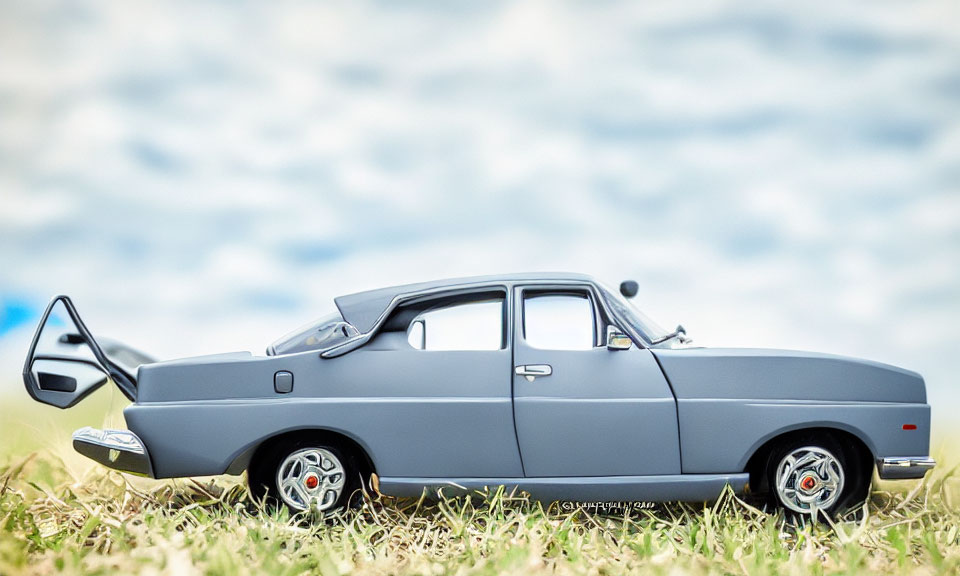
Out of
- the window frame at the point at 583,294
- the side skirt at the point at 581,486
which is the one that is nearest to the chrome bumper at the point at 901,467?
the side skirt at the point at 581,486

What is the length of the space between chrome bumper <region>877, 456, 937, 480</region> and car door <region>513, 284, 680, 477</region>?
136cm

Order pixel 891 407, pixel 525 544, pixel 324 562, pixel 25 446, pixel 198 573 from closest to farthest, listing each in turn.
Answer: pixel 198 573 → pixel 324 562 → pixel 525 544 → pixel 891 407 → pixel 25 446

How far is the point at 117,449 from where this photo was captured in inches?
195

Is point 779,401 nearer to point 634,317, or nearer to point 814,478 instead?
point 814,478

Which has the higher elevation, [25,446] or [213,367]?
[213,367]

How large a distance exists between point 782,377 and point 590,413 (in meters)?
1.31

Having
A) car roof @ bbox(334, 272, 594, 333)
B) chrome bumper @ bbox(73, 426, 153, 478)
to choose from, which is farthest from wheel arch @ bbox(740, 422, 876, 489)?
chrome bumper @ bbox(73, 426, 153, 478)

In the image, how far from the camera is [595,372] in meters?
5.14

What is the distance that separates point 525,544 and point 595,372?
3.97 ft

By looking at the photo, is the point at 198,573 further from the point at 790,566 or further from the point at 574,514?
the point at 790,566

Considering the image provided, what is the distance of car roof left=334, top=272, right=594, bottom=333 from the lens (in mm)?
5246

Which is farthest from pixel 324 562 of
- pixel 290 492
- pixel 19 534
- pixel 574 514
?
pixel 19 534

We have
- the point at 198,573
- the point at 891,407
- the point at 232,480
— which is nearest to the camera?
the point at 198,573

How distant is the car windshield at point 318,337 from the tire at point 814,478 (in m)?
2.85
